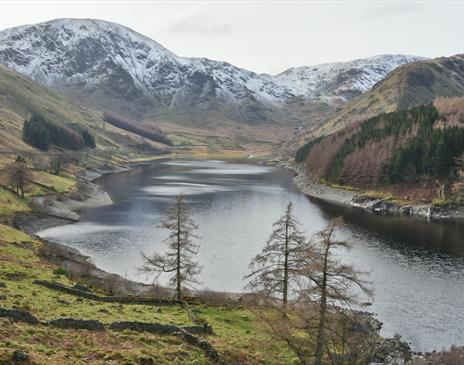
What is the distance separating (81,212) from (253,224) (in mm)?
48380

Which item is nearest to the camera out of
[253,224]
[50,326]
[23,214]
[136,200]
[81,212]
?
[50,326]

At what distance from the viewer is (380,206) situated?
147250 mm

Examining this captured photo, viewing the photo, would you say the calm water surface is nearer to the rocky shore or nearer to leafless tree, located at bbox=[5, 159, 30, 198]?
the rocky shore

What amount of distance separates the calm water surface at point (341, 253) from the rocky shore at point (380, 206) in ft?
23.1

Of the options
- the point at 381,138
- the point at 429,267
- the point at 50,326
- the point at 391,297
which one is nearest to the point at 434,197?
the point at 381,138

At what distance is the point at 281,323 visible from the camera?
49125mm

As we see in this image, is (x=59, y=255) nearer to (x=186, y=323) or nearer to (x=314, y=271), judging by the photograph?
(x=186, y=323)

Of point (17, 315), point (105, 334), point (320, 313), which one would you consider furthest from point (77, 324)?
point (320, 313)

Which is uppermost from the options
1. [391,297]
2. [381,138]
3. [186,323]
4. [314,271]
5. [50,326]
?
[381,138]

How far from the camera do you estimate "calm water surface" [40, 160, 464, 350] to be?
6544 cm

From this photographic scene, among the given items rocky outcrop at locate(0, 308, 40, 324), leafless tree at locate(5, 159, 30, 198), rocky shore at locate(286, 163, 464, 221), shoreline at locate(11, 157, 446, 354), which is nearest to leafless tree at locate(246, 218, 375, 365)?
shoreline at locate(11, 157, 446, 354)

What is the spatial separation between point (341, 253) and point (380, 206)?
54233 mm

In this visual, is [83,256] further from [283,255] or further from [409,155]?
[409,155]

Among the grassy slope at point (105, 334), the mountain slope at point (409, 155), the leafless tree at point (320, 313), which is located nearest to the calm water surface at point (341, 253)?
the leafless tree at point (320, 313)
